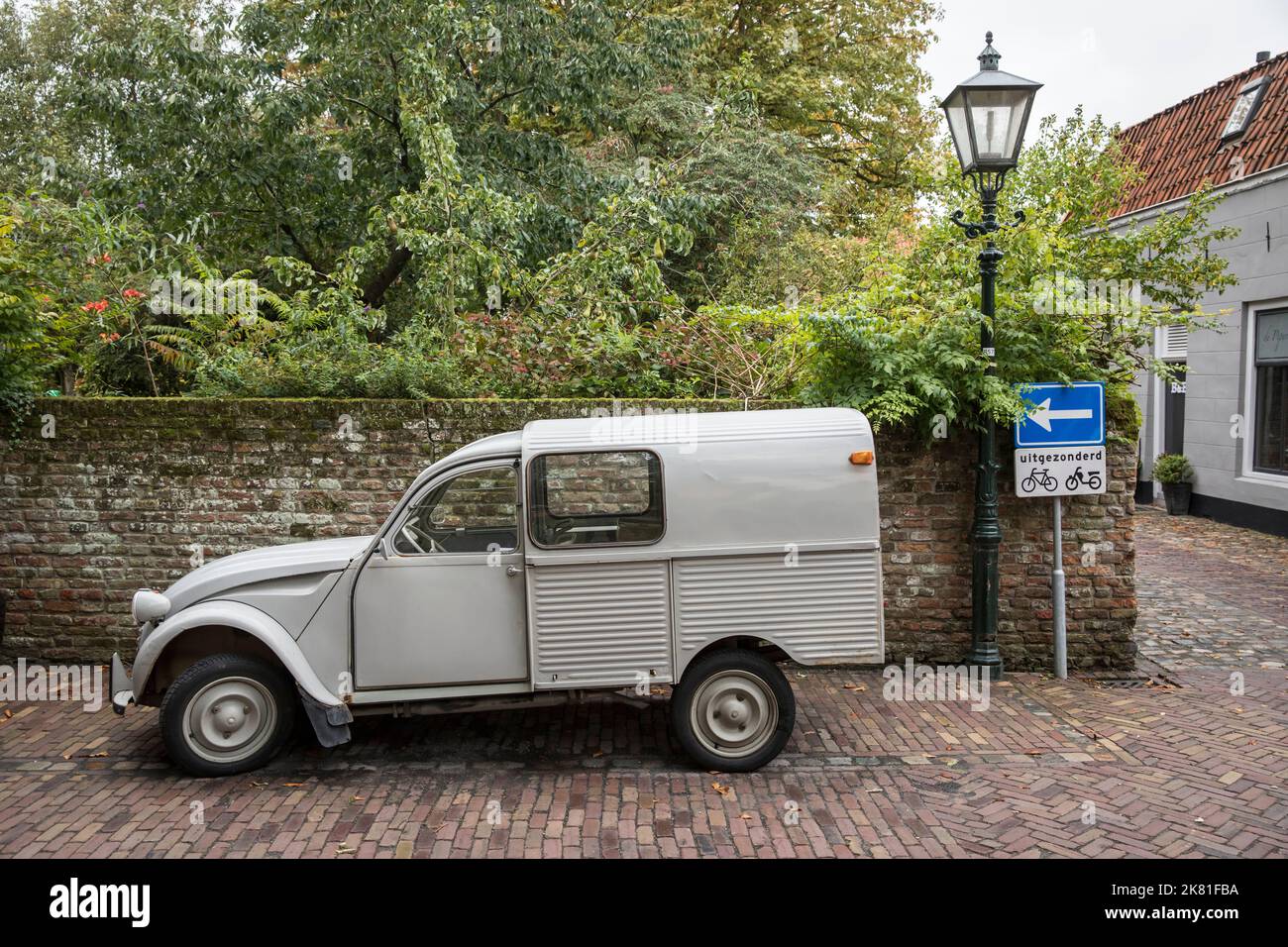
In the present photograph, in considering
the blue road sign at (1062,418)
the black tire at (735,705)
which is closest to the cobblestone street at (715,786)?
the black tire at (735,705)

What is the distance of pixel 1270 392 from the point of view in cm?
1476

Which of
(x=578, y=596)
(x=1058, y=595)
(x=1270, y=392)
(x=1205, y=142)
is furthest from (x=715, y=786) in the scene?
(x=1205, y=142)

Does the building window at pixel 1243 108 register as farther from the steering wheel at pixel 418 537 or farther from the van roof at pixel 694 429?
the steering wheel at pixel 418 537

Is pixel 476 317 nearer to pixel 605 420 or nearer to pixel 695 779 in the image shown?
pixel 605 420

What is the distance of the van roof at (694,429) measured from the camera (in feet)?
18.6

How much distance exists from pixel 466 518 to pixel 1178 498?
49.7 ft

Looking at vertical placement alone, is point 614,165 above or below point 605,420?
above

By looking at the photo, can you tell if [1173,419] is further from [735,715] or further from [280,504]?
[280,504]

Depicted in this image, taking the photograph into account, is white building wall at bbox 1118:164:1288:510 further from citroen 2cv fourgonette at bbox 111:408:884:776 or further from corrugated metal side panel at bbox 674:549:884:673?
citroen 2cv fourgonette at bbox 111:408:884:776

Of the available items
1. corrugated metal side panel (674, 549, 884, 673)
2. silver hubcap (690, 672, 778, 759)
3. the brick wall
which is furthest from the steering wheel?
the brick wall

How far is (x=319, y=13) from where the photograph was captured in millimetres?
13625

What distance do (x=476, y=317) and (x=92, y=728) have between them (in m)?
4.91

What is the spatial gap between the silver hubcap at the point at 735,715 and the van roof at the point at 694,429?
1444 mm

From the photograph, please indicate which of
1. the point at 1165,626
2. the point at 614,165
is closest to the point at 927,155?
the point at 614,165
